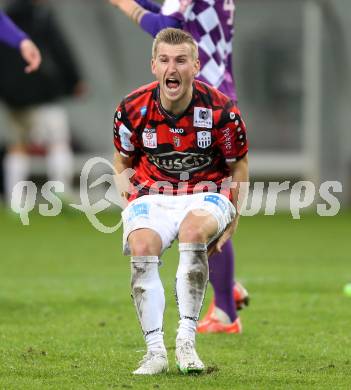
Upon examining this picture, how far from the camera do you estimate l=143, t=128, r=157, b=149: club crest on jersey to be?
Result: 5.60m

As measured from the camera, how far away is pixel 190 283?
5258 millimetres

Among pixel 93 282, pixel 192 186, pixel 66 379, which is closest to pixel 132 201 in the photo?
pixel 192 186

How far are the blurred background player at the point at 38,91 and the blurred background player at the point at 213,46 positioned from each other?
8.62m

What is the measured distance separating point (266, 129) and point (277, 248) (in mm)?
6216

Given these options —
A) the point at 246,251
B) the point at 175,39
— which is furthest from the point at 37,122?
the point at 175,39

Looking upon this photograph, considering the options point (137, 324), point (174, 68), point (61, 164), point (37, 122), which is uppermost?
point (174, 68)

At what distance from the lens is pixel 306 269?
10.0 m

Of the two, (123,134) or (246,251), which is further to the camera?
(246,251)

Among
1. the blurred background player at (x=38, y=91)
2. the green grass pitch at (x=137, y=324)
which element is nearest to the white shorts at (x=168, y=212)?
the green grass pitch at (x=137, y=324)

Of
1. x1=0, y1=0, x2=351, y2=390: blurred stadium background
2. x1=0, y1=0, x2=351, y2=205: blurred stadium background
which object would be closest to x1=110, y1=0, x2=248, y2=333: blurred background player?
x1=0, y1=0, x2=351, y2=390: blurred stadium background

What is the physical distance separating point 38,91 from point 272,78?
3912 mm

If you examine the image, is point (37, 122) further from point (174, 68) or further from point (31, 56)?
point (174, 68)

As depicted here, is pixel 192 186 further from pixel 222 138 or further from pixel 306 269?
pixel 306 269

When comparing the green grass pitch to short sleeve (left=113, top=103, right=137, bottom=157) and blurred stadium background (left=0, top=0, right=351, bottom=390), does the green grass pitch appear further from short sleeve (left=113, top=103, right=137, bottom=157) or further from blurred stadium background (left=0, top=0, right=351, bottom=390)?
short sleeve (left=113, top=103, right=137, bottom=157)
